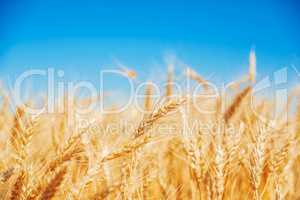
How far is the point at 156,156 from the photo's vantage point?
1.52 m

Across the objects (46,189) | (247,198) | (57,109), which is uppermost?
(57,109)

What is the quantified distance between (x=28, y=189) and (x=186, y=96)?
61 centimetres

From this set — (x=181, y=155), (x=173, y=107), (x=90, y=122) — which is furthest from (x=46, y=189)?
(x=181, y=155)

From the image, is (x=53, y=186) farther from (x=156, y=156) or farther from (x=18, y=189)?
(x=156, y=156)

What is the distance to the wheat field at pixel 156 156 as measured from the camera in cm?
109

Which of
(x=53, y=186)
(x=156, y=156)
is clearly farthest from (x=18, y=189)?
(x=156, y=156)

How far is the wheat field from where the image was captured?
109cm

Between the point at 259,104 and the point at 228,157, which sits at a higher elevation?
the point at 259,104

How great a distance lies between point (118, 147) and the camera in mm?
1120

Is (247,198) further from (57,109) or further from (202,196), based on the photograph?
(57,109)

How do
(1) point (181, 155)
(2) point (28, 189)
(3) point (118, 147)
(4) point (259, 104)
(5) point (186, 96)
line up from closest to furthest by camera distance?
(2) point (28, 189), (3) point (118, 147), (5) point (186, 96), (1) point (181, 155), (4) point (259, 104)

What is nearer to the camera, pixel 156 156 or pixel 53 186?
pixel 53 186

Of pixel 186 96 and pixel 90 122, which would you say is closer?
pixel 90 122

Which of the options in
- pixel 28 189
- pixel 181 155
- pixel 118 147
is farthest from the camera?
pixel 181 155
